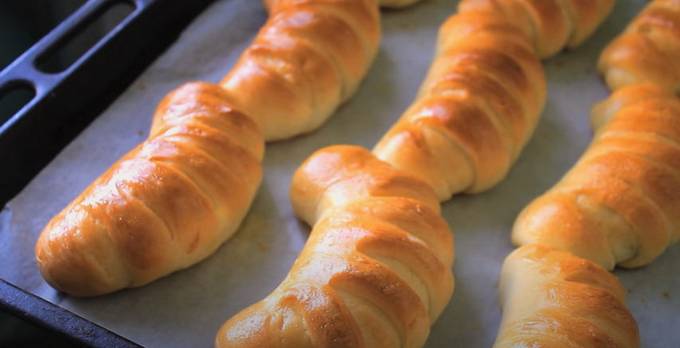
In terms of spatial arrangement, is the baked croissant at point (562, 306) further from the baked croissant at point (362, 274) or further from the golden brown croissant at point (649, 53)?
the golden brown croissant at point (649, 53)

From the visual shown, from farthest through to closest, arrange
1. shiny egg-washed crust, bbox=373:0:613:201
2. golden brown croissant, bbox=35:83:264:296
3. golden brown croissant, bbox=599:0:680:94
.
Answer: golden brown croissant, bbox=599:0:680:94, shiny egg-washed crust, bbox=373:0:613:201, golden brown croissant, bbox=35:83:264:296

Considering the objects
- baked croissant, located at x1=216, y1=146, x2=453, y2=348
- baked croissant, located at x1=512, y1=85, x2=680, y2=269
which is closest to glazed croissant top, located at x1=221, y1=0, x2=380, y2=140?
baked croissant, located at x1=216, y1=146, x2=453, y2=348

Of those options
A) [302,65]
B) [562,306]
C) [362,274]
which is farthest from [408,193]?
[302,65]

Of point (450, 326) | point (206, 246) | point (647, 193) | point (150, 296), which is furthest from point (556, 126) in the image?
point (150, 296)

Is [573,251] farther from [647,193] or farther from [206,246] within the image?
[206,246]

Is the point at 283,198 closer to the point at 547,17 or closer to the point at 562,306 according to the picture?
the point at 562,306

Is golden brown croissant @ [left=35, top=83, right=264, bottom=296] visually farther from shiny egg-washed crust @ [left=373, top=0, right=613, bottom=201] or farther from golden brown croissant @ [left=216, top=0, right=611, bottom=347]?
shiny egg-washed crust @ [left=373, top=0, right=613, bottom=201]
